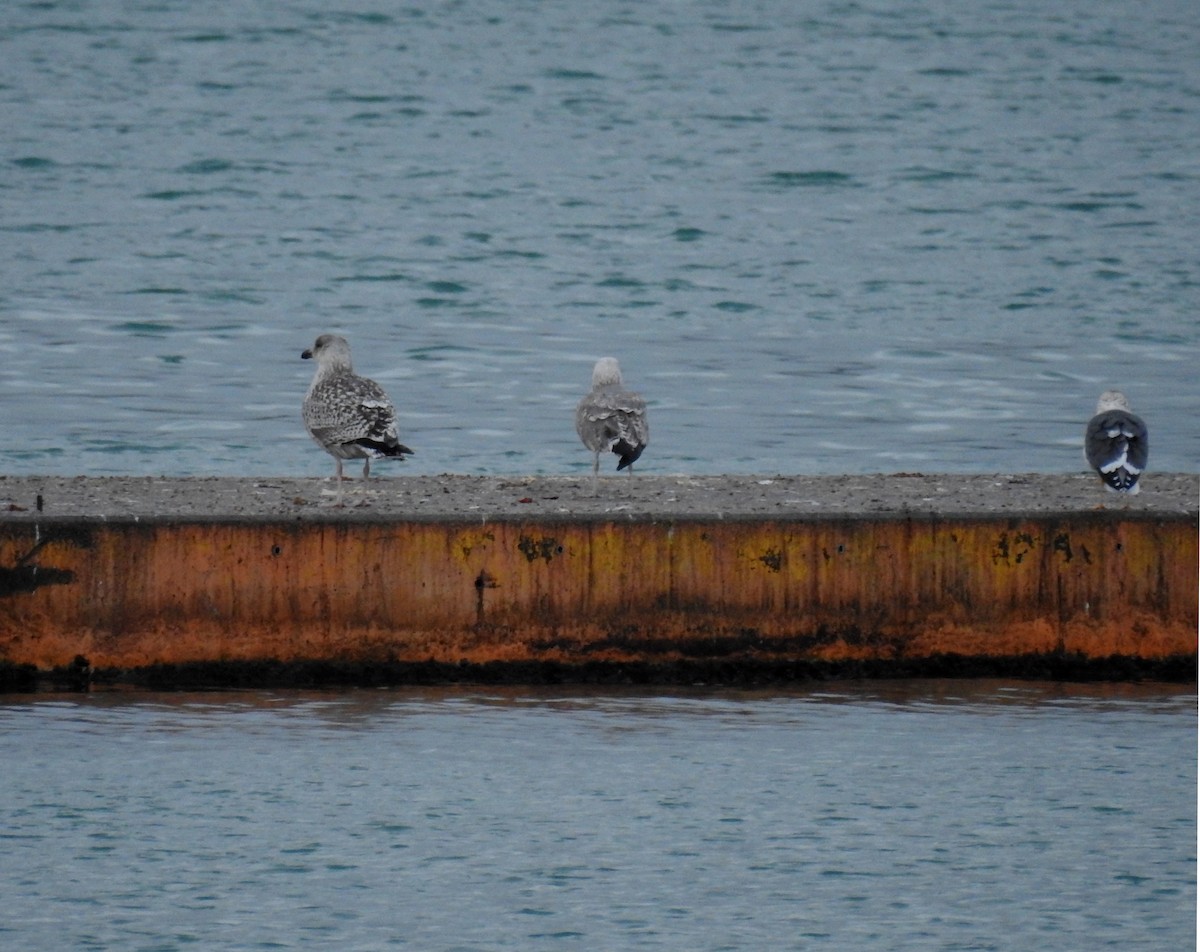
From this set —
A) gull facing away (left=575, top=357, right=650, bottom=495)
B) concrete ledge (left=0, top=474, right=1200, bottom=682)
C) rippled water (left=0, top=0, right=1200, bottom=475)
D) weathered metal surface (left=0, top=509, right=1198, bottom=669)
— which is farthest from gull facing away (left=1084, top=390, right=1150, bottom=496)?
rippled water (left=0, top=0, right=1200, bottom=475)

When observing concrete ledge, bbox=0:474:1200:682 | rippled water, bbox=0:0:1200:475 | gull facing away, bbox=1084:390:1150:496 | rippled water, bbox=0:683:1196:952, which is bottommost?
rippled water, bbox=0:683:1196:952

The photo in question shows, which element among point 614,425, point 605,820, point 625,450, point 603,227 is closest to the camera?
point 605,820

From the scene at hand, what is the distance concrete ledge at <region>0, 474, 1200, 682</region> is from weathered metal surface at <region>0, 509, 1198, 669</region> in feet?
0.03

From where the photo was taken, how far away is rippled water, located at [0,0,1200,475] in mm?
24641

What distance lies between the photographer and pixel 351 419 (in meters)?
13.4

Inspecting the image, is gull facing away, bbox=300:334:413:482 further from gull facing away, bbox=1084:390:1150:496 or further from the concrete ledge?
gull facing away, bbox=1084:390:1150:496

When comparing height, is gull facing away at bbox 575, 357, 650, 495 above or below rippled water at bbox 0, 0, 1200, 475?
below

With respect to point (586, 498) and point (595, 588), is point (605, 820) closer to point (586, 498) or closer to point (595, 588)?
point (595, 588)

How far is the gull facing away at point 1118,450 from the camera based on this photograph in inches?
526

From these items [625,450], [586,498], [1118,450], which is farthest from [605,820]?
[1118,450]

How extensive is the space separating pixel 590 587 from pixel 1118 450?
122 inches

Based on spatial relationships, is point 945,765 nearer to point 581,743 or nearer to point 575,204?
point 581,743

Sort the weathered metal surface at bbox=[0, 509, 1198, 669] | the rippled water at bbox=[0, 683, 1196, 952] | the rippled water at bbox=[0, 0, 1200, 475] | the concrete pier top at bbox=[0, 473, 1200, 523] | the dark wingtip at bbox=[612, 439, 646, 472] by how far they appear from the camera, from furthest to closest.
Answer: the rippled water at bbox=[0, 0, 1200, 475]
the dark wingtip at bbox=[612, 439, 646, 472]
the concrete pier top at bbox=[0, 473, 1200, 523]
the weathered metal surface at bbox=[0, 509, 1198, 669]
the rippled water at bbox=[0, 683, 1196, 952]

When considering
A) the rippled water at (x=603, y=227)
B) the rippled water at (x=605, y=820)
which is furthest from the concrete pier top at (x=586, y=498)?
the rippled water at (x=603, y=227)
